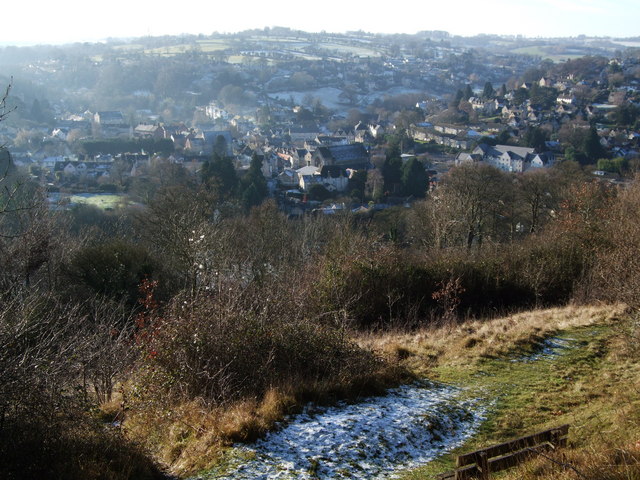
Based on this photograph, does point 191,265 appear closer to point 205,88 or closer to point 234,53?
point 205,88

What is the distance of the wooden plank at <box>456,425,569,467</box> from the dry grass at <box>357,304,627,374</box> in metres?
2.52

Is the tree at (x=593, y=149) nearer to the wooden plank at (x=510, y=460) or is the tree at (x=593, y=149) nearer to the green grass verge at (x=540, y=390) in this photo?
the green grass verge at (x=540, y=390)

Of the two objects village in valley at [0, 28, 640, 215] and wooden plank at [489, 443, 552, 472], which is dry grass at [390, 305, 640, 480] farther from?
village in valley at [0, 28, 640, 215]

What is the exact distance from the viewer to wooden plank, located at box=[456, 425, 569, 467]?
3.56m

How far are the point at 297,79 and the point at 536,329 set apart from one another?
287 ft

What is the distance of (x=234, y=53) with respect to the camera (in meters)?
118

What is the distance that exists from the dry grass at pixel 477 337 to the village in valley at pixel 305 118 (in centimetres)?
499

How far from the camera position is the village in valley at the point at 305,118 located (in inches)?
1330

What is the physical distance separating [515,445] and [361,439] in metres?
1.20

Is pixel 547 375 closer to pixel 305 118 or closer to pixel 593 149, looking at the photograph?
pixel 593 149

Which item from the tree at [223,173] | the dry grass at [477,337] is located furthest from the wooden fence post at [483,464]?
the tree at [223,173]

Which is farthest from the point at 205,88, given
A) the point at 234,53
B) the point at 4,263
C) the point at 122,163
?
the point at 4,263

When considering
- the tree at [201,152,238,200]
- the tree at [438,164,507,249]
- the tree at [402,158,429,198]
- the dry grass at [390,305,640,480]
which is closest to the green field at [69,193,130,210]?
the tree at [201,152,238,200]

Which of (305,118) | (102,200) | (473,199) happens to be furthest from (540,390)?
(305,118)
